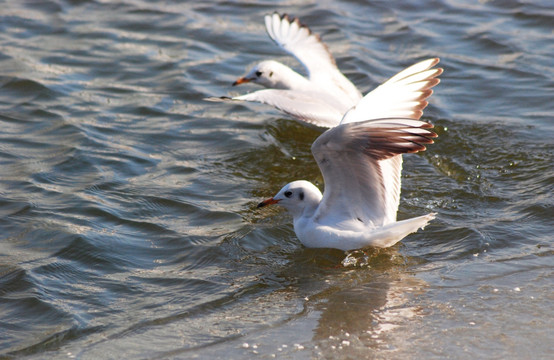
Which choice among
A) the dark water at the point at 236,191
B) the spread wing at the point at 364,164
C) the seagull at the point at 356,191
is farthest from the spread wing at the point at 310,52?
the spread wing at the point at 364,164

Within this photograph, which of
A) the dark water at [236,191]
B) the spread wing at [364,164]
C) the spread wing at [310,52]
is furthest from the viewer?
the spread wing at [310,52]

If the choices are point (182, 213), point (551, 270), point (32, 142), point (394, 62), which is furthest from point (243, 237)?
point (394, 62)

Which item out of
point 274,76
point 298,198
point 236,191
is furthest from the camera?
point 274,76

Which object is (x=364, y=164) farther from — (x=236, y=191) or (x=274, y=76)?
(x=274, y=76)

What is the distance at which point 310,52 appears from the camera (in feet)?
28.6

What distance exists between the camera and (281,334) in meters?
4.28

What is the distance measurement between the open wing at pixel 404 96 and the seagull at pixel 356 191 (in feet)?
0.95

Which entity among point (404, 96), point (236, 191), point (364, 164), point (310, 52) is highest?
point (404, 96)

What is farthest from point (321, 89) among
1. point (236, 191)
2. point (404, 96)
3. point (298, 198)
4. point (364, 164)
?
point (364, 164)

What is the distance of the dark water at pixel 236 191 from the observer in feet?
14.4

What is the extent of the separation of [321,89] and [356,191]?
2562mm

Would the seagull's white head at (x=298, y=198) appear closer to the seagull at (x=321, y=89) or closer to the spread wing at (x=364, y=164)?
the spread wing at (x=364, y=164)

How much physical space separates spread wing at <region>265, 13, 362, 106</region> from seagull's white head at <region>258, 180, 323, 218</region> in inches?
87.6

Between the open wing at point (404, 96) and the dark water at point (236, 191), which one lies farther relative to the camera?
the open wing at point (404, 96)
